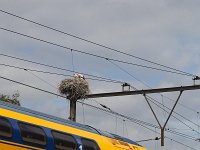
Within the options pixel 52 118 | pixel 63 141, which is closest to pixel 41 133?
pixel 63 141

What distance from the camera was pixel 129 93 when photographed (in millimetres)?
34062

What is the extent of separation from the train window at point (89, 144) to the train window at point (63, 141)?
70cm

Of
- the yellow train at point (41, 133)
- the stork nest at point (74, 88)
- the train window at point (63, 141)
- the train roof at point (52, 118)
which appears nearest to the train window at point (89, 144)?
the yellow train at point (41, 133)

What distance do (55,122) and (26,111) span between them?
146 cm

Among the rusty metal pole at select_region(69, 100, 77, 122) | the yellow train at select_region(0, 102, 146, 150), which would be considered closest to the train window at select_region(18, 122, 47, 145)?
the yellow train at select_region(0, 102, 146, 150)

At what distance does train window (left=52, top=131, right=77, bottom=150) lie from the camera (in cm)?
1739

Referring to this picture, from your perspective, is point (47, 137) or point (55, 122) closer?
point (47, 137)

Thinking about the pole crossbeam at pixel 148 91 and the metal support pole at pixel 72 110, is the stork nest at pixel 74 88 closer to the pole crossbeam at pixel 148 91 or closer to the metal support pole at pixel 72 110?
the metal support pole at pixel 72 110

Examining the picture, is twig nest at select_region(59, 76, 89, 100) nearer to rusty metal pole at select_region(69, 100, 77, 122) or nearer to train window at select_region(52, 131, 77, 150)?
rusty metal pole at select_region(69, 100, 77, 122)

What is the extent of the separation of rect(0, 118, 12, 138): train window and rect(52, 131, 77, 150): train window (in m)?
2.26

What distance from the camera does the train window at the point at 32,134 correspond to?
1596 centimetres

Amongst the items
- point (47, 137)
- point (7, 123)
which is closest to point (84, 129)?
Answer: point (47, 137)

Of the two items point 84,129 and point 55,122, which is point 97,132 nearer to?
point 84,129

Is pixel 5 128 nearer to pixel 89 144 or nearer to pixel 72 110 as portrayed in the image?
pixel 89 144
